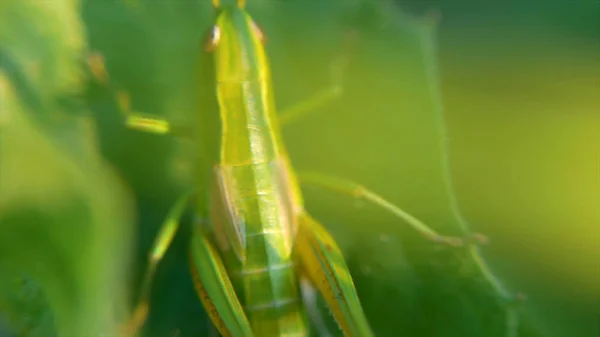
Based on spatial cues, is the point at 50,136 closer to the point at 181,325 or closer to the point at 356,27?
the point at 181,325

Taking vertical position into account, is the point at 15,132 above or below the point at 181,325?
above

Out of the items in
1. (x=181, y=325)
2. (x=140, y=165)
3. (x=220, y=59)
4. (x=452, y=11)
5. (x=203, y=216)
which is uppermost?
(x=452, y=11)

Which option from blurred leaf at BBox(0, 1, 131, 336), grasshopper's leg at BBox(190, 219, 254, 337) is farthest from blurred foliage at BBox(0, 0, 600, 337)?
grasshopper's leg at BBox(190, 219, 254, 337)

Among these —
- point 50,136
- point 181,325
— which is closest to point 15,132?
point 50,136

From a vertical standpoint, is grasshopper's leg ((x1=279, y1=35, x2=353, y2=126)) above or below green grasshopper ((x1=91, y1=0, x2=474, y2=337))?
above

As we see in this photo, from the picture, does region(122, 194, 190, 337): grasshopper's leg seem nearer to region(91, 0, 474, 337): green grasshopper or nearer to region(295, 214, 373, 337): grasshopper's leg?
region(91, 0, 474, 337): green grasshopper

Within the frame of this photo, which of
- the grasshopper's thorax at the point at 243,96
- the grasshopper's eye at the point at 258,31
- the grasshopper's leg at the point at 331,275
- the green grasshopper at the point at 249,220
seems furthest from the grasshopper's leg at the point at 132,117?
the grasshopper's leg at the point at 331,275

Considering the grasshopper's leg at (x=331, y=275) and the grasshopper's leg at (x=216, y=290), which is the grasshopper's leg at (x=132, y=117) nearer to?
the grasshopper's leg at (x=216, y=290)
